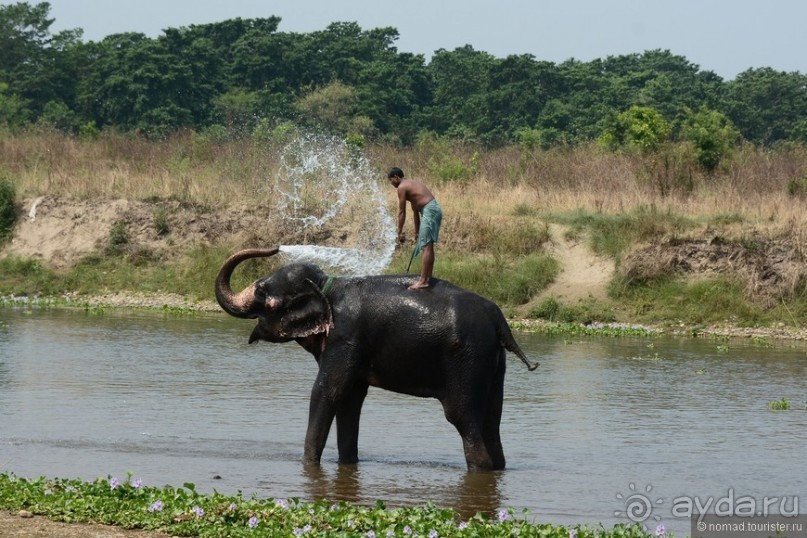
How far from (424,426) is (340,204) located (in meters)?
14.7

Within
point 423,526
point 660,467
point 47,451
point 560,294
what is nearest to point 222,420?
point 47,451

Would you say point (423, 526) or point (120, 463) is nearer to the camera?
point (423, 526)

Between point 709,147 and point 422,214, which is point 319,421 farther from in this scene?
point 709,147

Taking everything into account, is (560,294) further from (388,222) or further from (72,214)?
(72,214)

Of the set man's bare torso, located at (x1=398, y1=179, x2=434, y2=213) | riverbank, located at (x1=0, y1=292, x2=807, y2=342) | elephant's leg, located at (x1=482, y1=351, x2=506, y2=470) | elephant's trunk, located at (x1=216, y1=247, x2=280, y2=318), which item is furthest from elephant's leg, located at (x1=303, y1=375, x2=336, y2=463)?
riverbank, located at (x1=0, y1=292, x2=807, y2=342)

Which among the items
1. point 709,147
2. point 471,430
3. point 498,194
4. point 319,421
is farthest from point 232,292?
point 709,147

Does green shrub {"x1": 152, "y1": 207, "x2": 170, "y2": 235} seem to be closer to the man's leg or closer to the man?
the man

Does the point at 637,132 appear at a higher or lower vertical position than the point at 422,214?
higher

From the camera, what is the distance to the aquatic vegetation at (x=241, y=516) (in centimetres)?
842

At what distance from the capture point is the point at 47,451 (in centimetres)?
1171

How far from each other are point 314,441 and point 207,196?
1891 centimetres

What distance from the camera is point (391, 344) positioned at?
→ 11469mm

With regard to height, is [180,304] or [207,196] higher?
[207,196]

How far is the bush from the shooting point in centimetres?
2969
